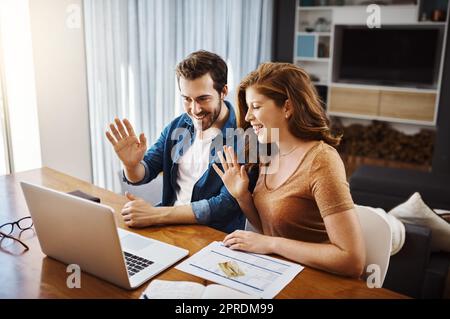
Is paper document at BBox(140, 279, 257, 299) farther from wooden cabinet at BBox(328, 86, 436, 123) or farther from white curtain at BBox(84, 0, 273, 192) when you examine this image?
wooden cabinet at BBox(328, 86, 436, 123)

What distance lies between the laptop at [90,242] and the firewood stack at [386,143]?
149 inches

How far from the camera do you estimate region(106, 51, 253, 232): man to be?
153 centimetres

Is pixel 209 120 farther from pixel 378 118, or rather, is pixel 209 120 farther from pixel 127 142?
pixel 378 118

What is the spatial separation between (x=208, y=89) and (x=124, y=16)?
6.31 ft

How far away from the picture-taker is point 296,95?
1.36m

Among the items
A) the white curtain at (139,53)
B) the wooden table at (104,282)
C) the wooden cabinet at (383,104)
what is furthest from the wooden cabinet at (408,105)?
the wooden table at (104,282)

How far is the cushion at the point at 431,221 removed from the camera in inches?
80.9

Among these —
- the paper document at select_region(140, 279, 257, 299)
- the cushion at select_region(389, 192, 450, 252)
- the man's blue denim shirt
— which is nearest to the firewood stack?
the cushion at select_region(389, 192, 450, 252)

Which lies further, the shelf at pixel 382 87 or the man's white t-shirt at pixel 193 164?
the shelf at pixel 382 87

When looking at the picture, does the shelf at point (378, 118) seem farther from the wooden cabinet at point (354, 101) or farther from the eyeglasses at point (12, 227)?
the eyeglasses at point (12, 227)

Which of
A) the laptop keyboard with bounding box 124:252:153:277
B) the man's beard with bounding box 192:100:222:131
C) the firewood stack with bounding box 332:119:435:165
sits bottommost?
the firewood stack with bounding box 332:119:435:165

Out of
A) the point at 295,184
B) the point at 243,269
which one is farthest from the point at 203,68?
the point at 243,269

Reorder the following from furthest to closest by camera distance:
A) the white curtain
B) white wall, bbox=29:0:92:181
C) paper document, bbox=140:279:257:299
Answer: the white curtain → white wall, bbox=29:0:92:181 → paper document, bbox=140:279:257:299

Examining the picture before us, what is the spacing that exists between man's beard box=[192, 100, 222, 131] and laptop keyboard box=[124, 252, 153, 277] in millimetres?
625
